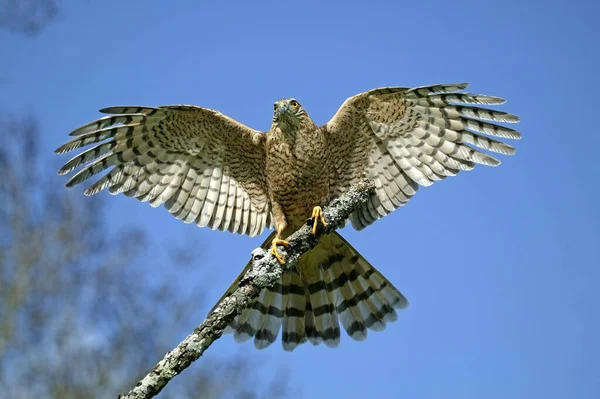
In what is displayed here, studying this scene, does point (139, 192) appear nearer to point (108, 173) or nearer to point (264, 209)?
point (108, 173)

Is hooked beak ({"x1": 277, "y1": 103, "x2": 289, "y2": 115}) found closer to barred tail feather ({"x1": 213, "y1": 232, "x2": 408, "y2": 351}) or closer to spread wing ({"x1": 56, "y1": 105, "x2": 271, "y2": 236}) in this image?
spread wing ({"x1": 56, "y1": 105, "x2": 271, "y2": 236})

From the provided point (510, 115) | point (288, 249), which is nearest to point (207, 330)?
point (288, 249)

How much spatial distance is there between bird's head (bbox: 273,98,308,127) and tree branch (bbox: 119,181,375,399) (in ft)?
→ 2.59

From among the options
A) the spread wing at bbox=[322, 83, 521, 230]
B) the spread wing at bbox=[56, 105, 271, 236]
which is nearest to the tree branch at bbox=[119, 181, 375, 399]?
the spread wing at bbox=[322, 83, 521, 230]

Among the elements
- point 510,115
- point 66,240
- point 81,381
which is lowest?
point 510,115

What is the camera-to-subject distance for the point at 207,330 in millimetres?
3893

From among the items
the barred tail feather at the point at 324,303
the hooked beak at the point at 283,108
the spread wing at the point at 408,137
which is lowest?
the barred tail feather at the point at 324,303

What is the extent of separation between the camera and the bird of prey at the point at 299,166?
540 centimetres

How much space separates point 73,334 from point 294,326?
20.5ft

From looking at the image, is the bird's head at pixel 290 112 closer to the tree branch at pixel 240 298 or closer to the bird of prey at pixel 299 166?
the bird of prey at pixel 299 166

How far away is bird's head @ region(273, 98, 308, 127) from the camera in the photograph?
5.39 metres

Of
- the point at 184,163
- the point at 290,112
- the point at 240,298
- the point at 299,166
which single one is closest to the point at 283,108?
the point at 290,112

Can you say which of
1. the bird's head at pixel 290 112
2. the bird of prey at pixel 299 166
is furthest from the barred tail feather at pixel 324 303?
the bird's head at pixel 290 112

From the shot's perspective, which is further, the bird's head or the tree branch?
the bird's head
